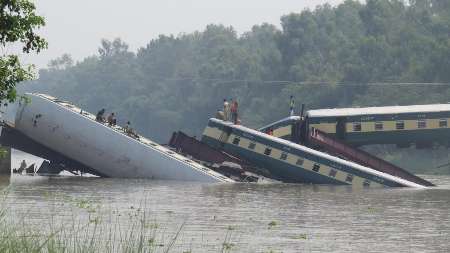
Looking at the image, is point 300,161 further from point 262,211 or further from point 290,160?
point 262,211

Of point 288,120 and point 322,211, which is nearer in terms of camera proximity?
point 322,211

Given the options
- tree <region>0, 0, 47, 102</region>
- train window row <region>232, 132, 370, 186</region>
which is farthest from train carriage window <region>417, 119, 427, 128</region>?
tree <region>0, 0, 47, 102</region>

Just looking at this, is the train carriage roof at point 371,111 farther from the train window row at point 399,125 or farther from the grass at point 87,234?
the grass at point 87,234

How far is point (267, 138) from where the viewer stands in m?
68.5

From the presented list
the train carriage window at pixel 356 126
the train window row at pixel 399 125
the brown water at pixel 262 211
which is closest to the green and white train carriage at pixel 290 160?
the brown water at pixel 262 211

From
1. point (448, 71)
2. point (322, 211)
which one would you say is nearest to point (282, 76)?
point (448, 71)

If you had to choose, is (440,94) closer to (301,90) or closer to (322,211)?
(301,90)

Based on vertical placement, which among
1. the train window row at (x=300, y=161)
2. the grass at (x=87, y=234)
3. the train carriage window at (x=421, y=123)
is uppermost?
the train carriage window at (x=421, y=123)

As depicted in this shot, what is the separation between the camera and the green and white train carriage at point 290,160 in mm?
66375

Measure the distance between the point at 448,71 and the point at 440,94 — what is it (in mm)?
3526

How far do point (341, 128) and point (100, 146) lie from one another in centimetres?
1559

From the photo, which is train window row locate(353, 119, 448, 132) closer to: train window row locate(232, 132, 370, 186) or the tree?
train window row locate(232, 132, 370, 186)

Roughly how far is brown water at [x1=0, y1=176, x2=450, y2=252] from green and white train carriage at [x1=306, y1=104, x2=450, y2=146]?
25.7 feet

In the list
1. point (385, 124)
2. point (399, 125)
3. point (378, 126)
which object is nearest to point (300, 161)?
point (378, 126)
